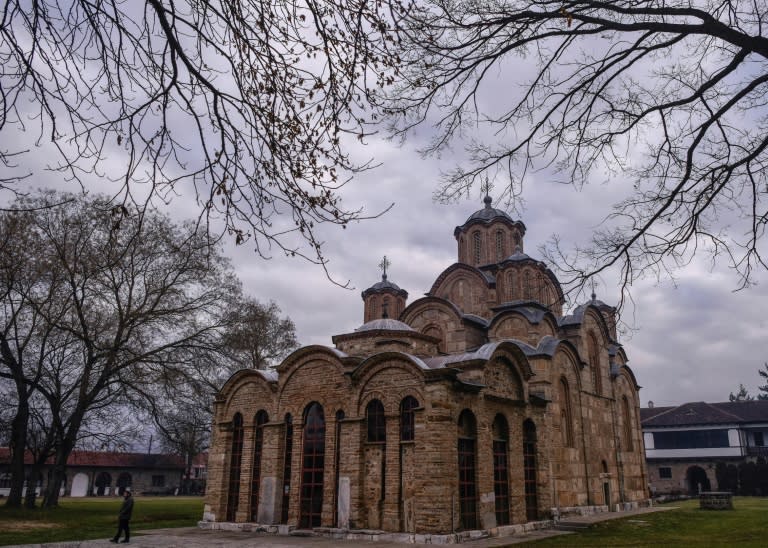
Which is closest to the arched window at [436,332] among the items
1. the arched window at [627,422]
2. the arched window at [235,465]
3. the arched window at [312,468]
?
the arched window at [312,468]

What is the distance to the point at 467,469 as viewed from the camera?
14.6 metres

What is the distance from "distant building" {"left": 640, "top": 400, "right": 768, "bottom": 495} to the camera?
38.7 meters

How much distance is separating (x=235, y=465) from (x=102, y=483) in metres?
35.5

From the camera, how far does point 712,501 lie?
2459 centimetres

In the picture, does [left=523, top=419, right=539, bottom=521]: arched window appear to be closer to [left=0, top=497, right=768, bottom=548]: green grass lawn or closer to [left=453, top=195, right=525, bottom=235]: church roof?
[left=0, top=497, right=768, bottom=548]: green grass lawn

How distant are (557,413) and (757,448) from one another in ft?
89.9

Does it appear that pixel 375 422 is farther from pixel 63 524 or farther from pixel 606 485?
pixel 606 485

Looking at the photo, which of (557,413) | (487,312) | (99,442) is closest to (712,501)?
(557,413)

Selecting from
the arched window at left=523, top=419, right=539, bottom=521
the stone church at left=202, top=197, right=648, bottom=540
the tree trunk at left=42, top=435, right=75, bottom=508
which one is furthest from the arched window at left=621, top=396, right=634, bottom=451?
the tree trunk at left=42, top=435, right=75, bottom=508

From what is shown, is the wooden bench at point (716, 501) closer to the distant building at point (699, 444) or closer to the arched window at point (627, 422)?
the arched window at point (627, 422)

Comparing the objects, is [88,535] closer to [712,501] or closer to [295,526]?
[295,526]

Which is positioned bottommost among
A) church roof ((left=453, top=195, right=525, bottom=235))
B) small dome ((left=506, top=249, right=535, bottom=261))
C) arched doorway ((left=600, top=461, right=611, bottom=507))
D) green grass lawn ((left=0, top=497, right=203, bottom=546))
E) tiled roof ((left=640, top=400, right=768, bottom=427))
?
green grass lawn ((left=0, top=497, right=203, bottom=546))

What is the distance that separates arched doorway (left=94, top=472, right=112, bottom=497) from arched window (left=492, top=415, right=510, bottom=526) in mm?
40709

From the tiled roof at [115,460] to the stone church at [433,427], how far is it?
3222 cm
